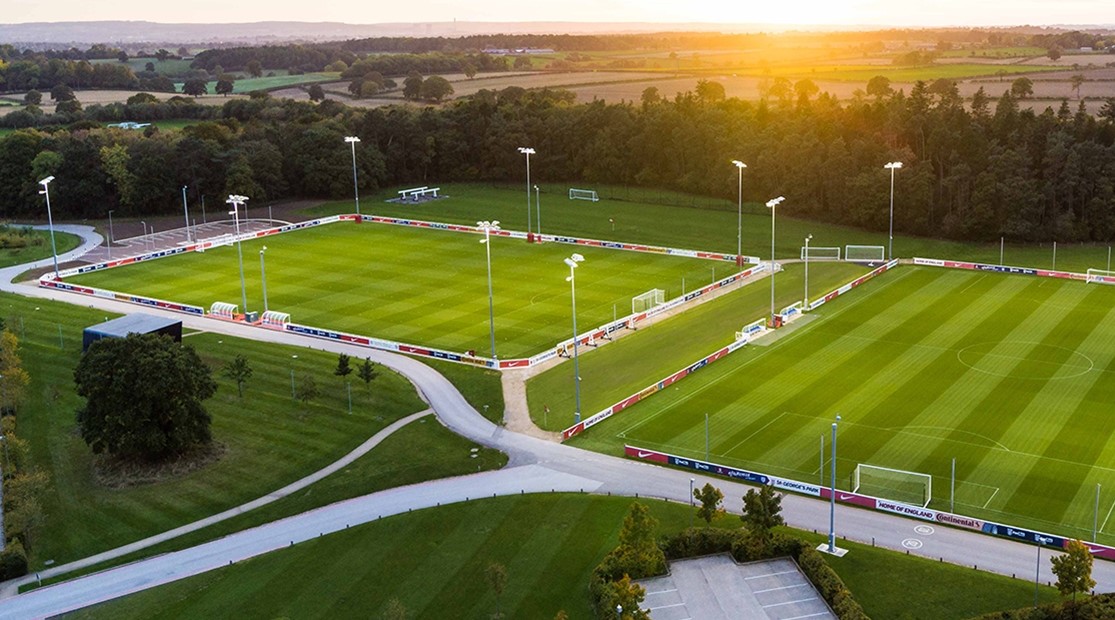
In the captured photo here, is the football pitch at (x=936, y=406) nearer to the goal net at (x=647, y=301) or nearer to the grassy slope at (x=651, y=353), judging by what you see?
the grassy slope at (x=651, y=353)

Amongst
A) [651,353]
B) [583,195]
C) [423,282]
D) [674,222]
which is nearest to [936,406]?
[651,353]

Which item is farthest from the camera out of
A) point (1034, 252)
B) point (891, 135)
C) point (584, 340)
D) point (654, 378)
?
point (891, 135)

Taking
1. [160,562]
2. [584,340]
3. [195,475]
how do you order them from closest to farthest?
1. [160,562]
2. [195,475]
3. [584,340]

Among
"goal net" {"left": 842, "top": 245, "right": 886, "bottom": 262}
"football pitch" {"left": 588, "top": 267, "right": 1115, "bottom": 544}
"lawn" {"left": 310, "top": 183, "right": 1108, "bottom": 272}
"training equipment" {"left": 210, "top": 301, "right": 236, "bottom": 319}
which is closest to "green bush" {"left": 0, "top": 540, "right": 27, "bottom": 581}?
"football pitch" {"left": 588, "top": 267, "right": 1115, "bottom": 544}

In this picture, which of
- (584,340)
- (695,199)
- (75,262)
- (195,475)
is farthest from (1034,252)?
(75,262)

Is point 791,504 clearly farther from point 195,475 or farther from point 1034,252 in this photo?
point 1034,252

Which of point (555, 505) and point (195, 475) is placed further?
point (195, 475)
